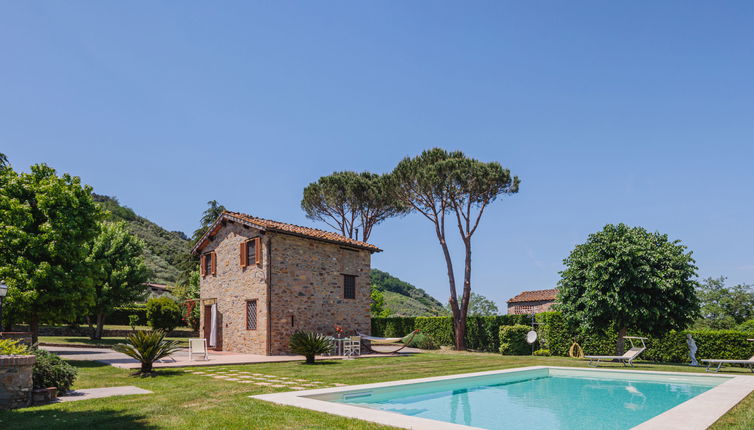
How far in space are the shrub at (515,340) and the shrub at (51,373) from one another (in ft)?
59.0

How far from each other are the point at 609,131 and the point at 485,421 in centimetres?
1389

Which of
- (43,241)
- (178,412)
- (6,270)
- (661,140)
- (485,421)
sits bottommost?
(485,421)

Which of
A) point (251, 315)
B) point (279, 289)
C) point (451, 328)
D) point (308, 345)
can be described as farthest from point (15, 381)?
point (451, 328)

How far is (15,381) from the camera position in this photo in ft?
22.5

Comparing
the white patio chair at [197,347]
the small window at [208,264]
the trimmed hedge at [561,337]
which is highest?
the small window at [208,264]

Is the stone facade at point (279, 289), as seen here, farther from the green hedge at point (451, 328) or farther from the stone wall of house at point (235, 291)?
the green hedge at point (451, 328)

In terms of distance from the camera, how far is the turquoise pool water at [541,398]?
25.9 ft

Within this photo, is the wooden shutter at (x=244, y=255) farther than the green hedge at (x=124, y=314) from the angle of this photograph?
No

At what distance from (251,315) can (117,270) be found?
10.8 m

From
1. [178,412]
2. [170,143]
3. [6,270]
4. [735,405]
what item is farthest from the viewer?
[170,143]

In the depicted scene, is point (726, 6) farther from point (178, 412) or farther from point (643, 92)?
point (178, 412)

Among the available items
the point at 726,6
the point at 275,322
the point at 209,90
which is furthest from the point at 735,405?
the point at 209,90

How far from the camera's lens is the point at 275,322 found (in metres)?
17.8

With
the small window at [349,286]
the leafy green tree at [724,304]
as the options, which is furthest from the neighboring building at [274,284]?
the leafy green tree at [724,304]
